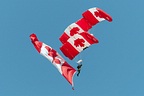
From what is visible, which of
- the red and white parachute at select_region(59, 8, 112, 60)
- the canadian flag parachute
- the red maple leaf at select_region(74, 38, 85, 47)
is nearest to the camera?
the red and white parachute at select_region(59, 8, 112, 60)

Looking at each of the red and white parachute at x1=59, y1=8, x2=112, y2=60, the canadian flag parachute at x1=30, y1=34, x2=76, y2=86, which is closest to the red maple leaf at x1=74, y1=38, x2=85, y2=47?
the red and white parachute at x1=59, y1=8, x2=112, y2=60

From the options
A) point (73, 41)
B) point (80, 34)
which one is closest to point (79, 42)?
point (73, 41)

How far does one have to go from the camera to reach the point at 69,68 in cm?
7506

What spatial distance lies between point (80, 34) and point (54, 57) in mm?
4254

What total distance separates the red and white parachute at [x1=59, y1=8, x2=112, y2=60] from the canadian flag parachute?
1.63 metres

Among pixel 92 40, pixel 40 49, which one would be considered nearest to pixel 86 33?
pixel 92 40

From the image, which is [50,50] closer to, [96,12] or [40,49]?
[40,49]

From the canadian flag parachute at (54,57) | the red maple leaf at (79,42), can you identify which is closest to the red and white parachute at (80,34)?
the red maple leaf at (79,42)

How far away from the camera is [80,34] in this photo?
73438 millimetres

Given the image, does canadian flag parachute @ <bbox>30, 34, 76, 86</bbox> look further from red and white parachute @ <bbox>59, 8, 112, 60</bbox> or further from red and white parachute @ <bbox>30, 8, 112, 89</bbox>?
red and white parachute @ <bbox>59, 8, 112, 60</bbox>

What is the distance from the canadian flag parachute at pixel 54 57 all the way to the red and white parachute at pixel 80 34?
1633 mm

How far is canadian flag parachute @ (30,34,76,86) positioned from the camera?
74062 millimetres

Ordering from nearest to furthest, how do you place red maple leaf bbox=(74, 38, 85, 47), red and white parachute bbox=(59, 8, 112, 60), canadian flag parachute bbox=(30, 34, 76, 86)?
red and white parachute bbox=(59, 8, 112, 60) → red maple leaf bbox=(74, 38, 85, 47) → canadian flag parachute bbox=(30, 34, 76, 86)

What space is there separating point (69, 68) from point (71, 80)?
10.7 feet
